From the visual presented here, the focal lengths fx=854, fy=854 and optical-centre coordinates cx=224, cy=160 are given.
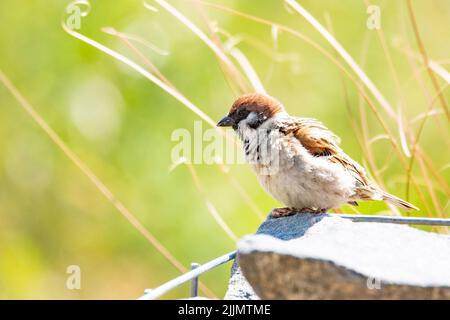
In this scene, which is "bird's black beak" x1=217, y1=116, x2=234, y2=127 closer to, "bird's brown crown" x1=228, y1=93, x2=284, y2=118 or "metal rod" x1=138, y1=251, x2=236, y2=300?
"bird's brown crown" x1=228, y1=93, x2=284, y2=118

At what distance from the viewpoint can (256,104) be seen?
6.56 ft

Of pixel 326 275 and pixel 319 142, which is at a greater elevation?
pixel 319 142

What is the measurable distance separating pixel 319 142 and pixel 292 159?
12 centimetres

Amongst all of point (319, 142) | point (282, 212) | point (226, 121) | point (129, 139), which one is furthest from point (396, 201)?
point (129, 139)

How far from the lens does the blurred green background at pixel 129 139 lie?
2576mm

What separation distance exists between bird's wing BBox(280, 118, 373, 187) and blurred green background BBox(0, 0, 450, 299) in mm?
342

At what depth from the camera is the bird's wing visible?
2021 millimetres

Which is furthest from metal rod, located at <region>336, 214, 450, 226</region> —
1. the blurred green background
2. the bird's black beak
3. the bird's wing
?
the blurred green background

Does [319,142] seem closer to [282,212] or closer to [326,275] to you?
[282,212]

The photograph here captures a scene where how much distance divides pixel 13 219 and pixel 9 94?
43cm

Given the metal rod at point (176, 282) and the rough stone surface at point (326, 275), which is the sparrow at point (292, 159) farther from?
the rough stone surface at point (326, 275)
